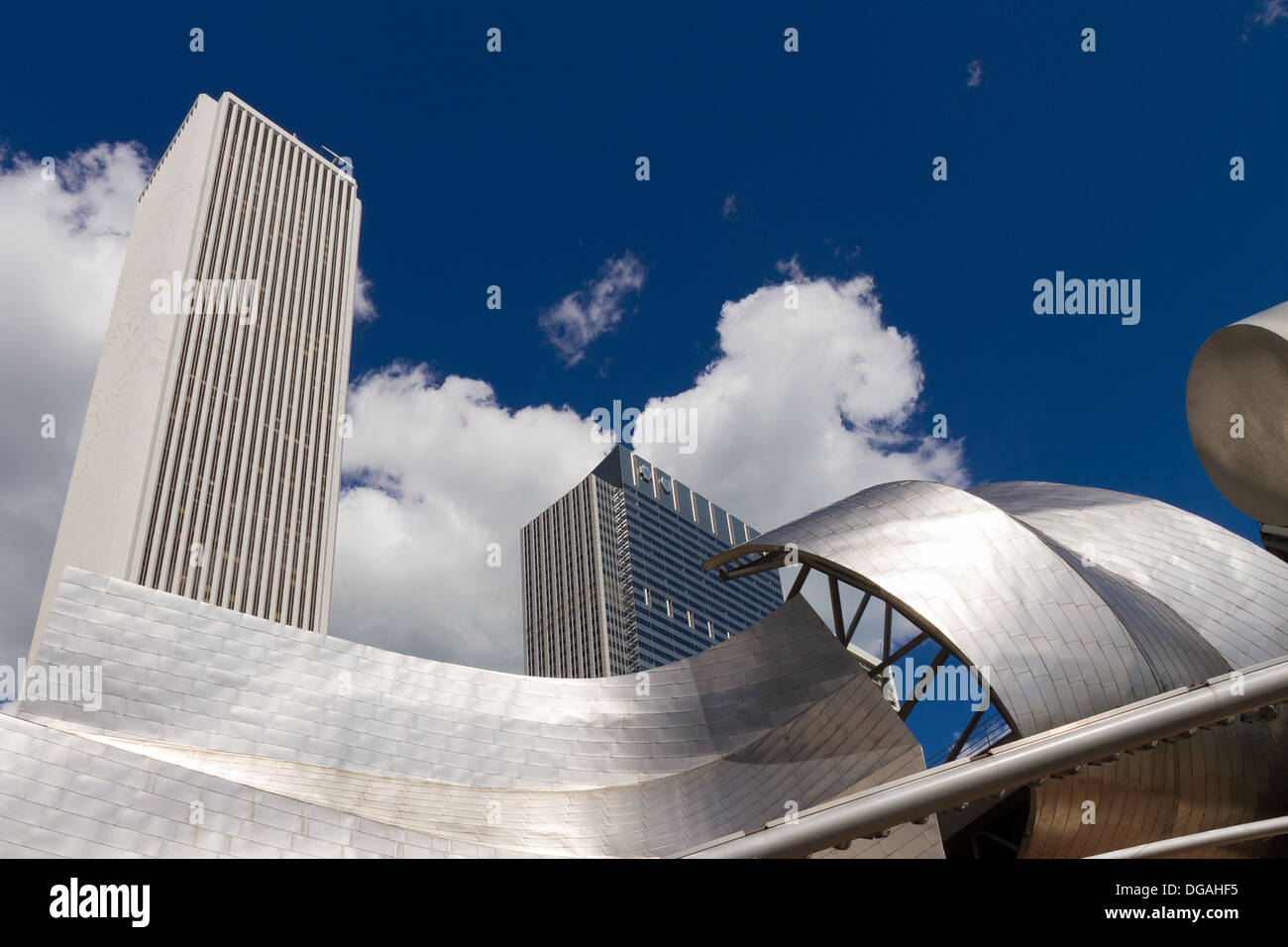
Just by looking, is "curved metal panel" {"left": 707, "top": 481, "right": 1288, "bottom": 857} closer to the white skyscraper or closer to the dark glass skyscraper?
the white skyscraper

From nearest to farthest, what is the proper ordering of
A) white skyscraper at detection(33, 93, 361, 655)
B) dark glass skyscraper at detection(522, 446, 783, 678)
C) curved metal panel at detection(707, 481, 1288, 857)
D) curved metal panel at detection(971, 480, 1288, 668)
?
curved metal panel at detection(707, 481, 1288, 857), curved metal panel at detection(971, 480, 1288, 668), white skyscraper at detection(33, 93, 361, 655), dark glass skyscraper at detection(522, 446, 783, 678)

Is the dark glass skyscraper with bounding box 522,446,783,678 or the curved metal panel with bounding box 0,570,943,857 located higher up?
the dark glass skyscraper with bounding box 522,446,783,678

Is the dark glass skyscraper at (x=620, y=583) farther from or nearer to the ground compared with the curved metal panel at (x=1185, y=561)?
farther from the ground

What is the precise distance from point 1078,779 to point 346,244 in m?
71.3

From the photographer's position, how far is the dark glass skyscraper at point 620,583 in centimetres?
12112

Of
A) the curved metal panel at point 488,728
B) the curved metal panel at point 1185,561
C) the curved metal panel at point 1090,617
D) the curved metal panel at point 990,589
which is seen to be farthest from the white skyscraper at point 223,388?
the curved metal panel at point 1185,561

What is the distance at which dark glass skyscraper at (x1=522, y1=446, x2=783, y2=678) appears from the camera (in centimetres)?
12112

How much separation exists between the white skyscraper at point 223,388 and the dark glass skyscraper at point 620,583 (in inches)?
2357

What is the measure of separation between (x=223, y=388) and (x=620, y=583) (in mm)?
72340

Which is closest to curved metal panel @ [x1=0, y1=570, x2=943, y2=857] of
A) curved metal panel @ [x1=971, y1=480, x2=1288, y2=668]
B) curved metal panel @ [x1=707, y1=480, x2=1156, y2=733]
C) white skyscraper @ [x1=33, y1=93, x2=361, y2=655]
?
curved metal panel @ [x1=707, y1=480, x2=1156, y2=733]

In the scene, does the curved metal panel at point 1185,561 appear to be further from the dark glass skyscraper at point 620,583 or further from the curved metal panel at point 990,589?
the dark glass skyscraper at point 620,583

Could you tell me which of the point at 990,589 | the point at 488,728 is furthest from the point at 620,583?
the point at 990,589

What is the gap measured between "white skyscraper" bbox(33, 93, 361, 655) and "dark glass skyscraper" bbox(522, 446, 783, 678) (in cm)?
5987
